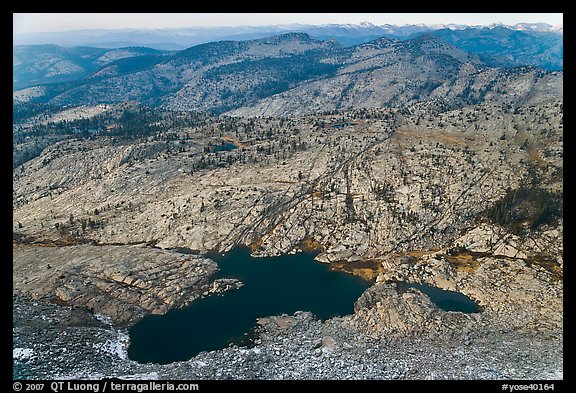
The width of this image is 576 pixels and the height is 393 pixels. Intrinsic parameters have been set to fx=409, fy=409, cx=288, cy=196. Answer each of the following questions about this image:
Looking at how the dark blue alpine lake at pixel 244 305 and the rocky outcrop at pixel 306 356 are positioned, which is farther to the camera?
the dark blue alpine lake at pixel 244 305

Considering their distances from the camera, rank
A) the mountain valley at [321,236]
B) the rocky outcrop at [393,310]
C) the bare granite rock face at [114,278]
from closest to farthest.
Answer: the mountain valley at [321,236]
the rocky outcrop at [393,310]
the bare granite rock face at [114,278]

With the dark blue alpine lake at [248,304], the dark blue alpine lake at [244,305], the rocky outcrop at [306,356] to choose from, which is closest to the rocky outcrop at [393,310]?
the rocky outcrop at [306,356]

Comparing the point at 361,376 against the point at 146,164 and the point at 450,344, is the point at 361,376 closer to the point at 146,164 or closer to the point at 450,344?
the point at 450,344

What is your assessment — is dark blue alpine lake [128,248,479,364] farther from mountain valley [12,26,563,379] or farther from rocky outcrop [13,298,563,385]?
rocky outcrop [13,298,563,385]

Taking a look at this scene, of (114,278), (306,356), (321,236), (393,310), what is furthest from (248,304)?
(321,236)

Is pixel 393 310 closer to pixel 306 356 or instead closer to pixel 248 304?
pixel 306 356

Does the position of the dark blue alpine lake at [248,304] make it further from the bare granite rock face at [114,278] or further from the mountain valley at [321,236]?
the bare granite rock face at [114,278]

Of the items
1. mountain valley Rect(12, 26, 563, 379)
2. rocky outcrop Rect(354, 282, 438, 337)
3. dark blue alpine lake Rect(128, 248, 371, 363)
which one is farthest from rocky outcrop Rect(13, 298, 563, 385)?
dark blue alpine lake Rect(128, 248, 371, 363)
